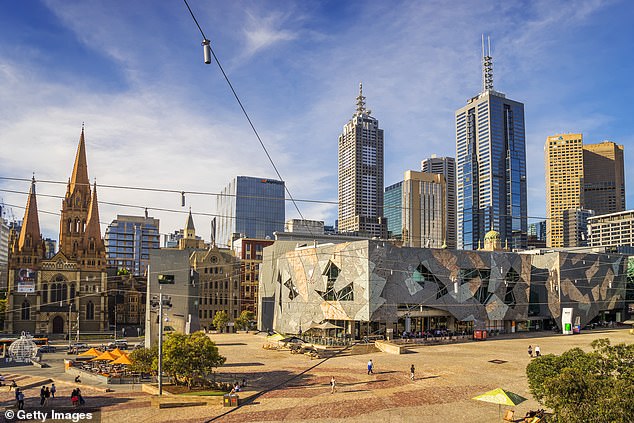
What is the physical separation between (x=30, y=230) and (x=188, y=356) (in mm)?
95928

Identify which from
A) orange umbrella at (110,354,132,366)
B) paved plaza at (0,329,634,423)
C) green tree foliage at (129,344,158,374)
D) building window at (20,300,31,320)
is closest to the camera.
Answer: paved plaza at (0,329,634,423)

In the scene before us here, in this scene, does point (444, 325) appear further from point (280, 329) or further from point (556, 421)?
point (556, 421)

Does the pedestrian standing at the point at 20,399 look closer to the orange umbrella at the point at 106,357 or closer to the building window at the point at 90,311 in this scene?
the orange umbrella at the point at 106,357

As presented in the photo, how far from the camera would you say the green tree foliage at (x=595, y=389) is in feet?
59.2

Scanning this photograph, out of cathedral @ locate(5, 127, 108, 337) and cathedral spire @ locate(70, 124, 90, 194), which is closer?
cathedral @ locate(5, 127, 108, 337)

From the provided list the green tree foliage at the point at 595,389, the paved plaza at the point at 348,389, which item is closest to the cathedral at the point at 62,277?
the paved plaza at the point at 348,389

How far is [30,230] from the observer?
378 feet

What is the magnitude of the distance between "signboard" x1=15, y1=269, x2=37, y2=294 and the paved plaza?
212 ft

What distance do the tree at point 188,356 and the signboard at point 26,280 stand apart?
8619 centimetres

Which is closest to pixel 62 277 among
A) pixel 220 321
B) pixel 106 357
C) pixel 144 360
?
pixel 220 321

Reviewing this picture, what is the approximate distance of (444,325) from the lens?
74.0 meters

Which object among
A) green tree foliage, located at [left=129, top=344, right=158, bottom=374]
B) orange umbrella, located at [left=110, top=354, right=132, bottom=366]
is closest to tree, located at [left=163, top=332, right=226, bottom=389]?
green tree foliage, located at [left=129, top=344, right=158, bottom=374]

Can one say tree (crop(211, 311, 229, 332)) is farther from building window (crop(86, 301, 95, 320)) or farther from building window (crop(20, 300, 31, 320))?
building window (crop(20, 300, 31, 320))

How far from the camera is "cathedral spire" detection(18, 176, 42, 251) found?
114 metres
